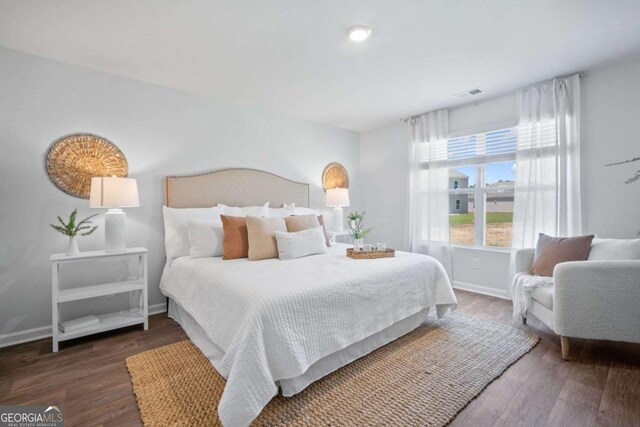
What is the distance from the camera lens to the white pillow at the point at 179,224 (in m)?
2.89

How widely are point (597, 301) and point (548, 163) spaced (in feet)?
5.62

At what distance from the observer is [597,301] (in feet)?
6.51

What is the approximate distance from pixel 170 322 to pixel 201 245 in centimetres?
86

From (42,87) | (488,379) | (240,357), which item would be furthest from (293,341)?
(42,87)

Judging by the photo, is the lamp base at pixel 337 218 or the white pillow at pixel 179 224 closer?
the white pillow at pixel 179 224

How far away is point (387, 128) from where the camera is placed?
476cm

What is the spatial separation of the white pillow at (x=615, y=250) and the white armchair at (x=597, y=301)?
0.45m

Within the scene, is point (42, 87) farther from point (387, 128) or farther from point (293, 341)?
point (387, 128)

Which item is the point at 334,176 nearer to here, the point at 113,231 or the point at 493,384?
the point at 113,231

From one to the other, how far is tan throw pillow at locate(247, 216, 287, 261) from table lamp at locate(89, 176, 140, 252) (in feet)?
3.48

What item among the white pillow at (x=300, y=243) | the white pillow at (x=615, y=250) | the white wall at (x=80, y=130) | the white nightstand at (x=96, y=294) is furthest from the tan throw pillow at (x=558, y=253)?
the white nightstand at (x=96, y=294)

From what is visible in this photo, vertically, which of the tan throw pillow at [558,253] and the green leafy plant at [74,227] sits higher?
the green leafy plant at [74,227]

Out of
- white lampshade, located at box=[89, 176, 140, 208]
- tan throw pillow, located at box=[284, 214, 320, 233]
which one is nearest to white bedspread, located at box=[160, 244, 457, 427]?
tan throw pillow, located at box=[284, 214, 320, 233]

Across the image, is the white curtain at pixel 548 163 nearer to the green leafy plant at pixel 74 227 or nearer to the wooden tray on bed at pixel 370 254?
the wooden tray on bed at pixel 370 254
